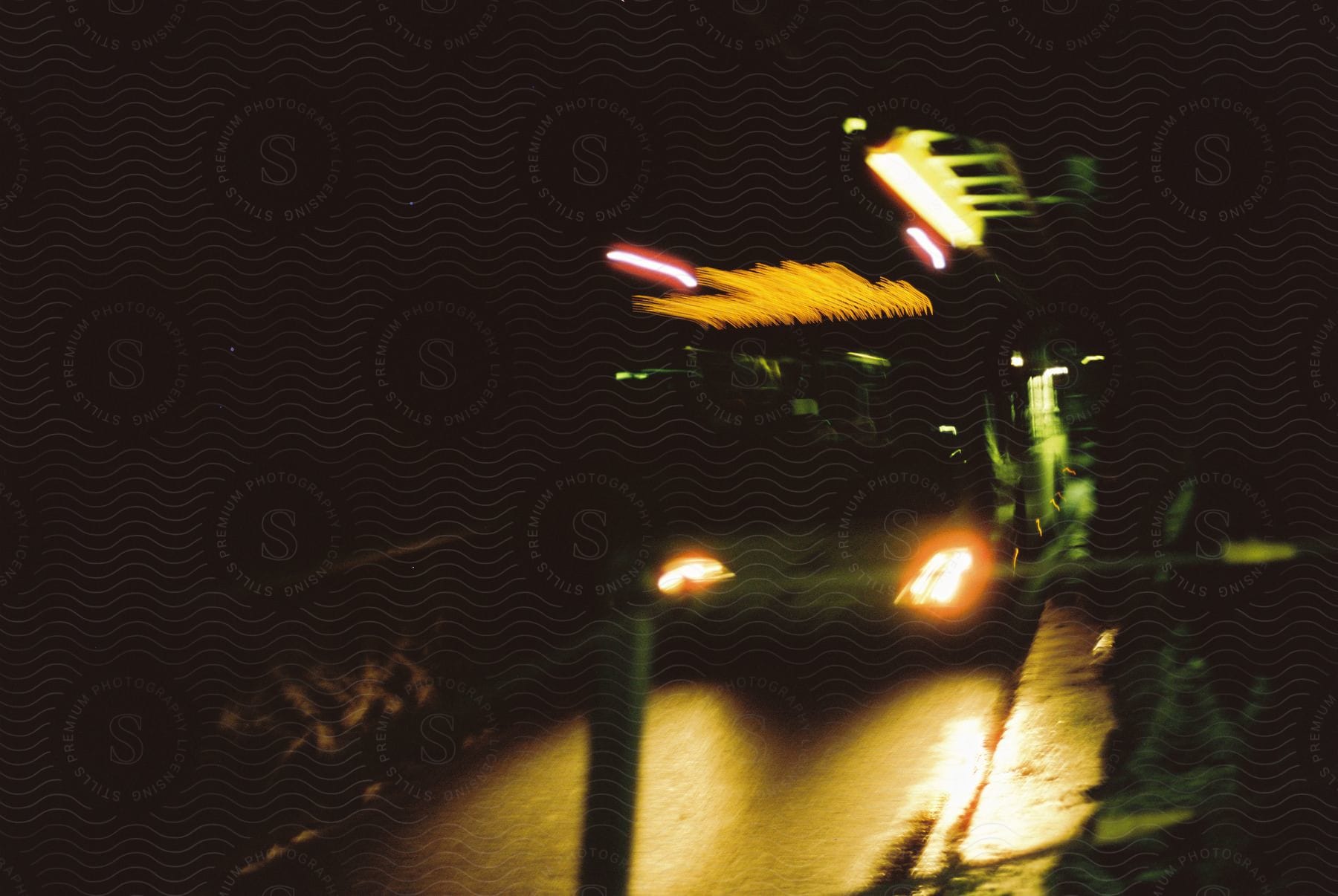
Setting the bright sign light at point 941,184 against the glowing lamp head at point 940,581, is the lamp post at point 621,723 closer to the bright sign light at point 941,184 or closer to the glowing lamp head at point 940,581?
the glowing lamp head at point 940,581

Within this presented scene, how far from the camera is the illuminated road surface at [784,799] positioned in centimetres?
210

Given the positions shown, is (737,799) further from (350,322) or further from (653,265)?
(350,322)

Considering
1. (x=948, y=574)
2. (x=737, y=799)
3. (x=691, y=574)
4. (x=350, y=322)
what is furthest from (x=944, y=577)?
(x=350, y=322)

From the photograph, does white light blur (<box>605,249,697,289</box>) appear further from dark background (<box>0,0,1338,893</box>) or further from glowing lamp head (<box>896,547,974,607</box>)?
glowing lamp head (<box>896,547,974,607</box>)

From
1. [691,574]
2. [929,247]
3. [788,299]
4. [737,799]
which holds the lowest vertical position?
[737,799]

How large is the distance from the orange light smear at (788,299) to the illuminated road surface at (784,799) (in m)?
1.06

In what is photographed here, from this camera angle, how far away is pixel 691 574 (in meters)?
2.10

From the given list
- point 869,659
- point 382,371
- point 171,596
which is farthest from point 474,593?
point 869,659

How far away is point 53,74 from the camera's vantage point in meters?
2.08

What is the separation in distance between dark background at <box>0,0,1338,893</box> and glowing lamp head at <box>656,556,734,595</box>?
0.09 metres

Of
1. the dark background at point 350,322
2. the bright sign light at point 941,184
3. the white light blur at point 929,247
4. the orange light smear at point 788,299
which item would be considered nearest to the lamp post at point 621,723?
the dark background at point 350,322

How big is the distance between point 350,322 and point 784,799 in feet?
6.37

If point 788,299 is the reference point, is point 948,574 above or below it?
below

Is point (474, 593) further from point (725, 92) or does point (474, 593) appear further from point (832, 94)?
point (832, 94)
